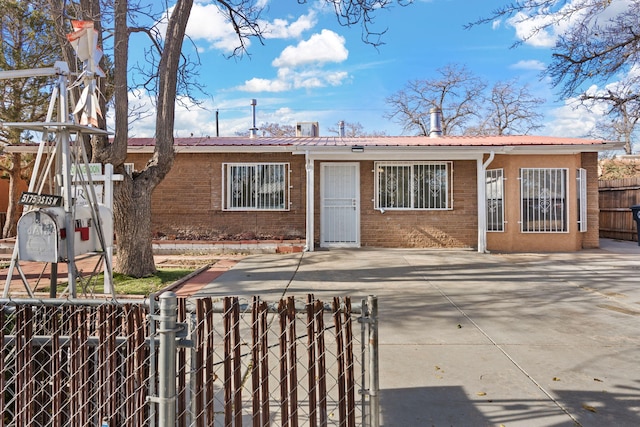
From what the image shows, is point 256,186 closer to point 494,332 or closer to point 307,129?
point 307,129

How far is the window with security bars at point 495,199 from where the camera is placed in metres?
12.4

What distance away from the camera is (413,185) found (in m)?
12.9

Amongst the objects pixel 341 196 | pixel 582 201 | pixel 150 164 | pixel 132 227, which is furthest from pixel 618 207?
pixel 132 227

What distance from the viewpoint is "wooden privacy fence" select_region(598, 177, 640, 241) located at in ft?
48.6

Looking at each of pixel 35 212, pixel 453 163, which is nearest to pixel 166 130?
pixel 35 212

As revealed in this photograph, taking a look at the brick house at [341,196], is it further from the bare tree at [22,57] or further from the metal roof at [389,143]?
the bare tree at [22,57]

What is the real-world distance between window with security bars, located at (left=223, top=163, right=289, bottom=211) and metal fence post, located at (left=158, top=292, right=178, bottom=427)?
11.1 meters

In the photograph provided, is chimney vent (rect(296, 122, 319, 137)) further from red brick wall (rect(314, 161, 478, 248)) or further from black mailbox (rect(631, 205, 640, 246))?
black mailbox (rect(631, 205, 640, 246))

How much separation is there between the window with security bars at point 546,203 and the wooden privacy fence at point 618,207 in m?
4.44

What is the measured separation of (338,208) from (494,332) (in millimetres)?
8281

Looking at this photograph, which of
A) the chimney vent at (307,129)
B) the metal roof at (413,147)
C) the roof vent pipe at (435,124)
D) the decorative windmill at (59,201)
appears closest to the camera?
the decorative windmill at (59,201)

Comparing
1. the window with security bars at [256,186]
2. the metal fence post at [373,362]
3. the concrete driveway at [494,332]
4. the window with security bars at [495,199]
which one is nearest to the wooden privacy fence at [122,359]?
the metal fence post at [373,362]

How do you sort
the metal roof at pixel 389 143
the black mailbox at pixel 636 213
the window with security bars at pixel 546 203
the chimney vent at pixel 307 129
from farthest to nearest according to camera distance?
the chimney vent at pixel 307 129, the black mailbox at pixel 636 213, the window with security bars at pixel 546 203, the metal roof at pixel 389 143

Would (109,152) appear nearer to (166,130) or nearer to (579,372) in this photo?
(166,130)
